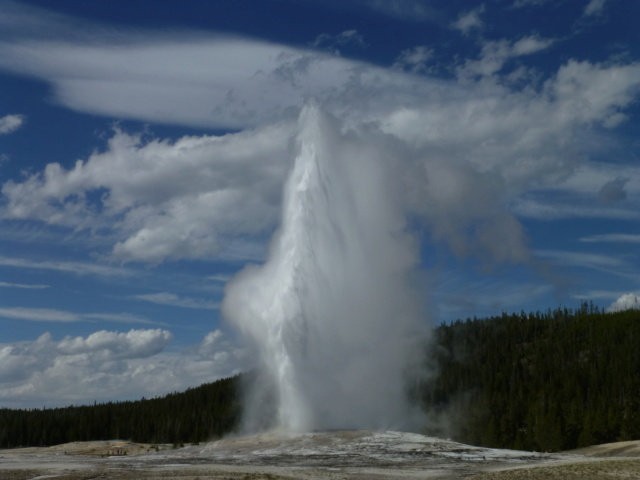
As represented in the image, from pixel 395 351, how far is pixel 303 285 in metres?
18.5

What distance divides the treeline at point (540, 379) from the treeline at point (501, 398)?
8.1 inches

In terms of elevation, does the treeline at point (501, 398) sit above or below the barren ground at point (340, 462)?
above

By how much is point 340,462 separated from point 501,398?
67.9 meters

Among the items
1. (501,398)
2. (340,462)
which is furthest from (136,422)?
(340,462)

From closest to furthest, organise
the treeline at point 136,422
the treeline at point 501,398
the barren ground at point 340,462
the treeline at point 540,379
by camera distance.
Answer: the barren ground at point 340,462 < the treeline at point 540,379 < the treeline at point 501,398 < the treeline at point 136,422

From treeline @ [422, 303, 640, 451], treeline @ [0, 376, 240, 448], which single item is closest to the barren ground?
treeline @ [422, 303, 640, 451]

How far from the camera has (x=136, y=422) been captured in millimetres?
127188

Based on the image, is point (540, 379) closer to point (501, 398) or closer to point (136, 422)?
point (501, 398)

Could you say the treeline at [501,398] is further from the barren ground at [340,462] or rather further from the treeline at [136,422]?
the barren ground at [340,462]

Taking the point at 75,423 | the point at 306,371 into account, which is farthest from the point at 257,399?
the point at 75,423

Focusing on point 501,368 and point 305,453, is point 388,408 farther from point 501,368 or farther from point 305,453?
point 501,368

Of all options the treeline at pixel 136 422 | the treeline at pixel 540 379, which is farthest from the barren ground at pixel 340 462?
the treeline at pixel 136 422

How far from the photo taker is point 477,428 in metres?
97.7

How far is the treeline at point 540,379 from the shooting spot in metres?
85.3
